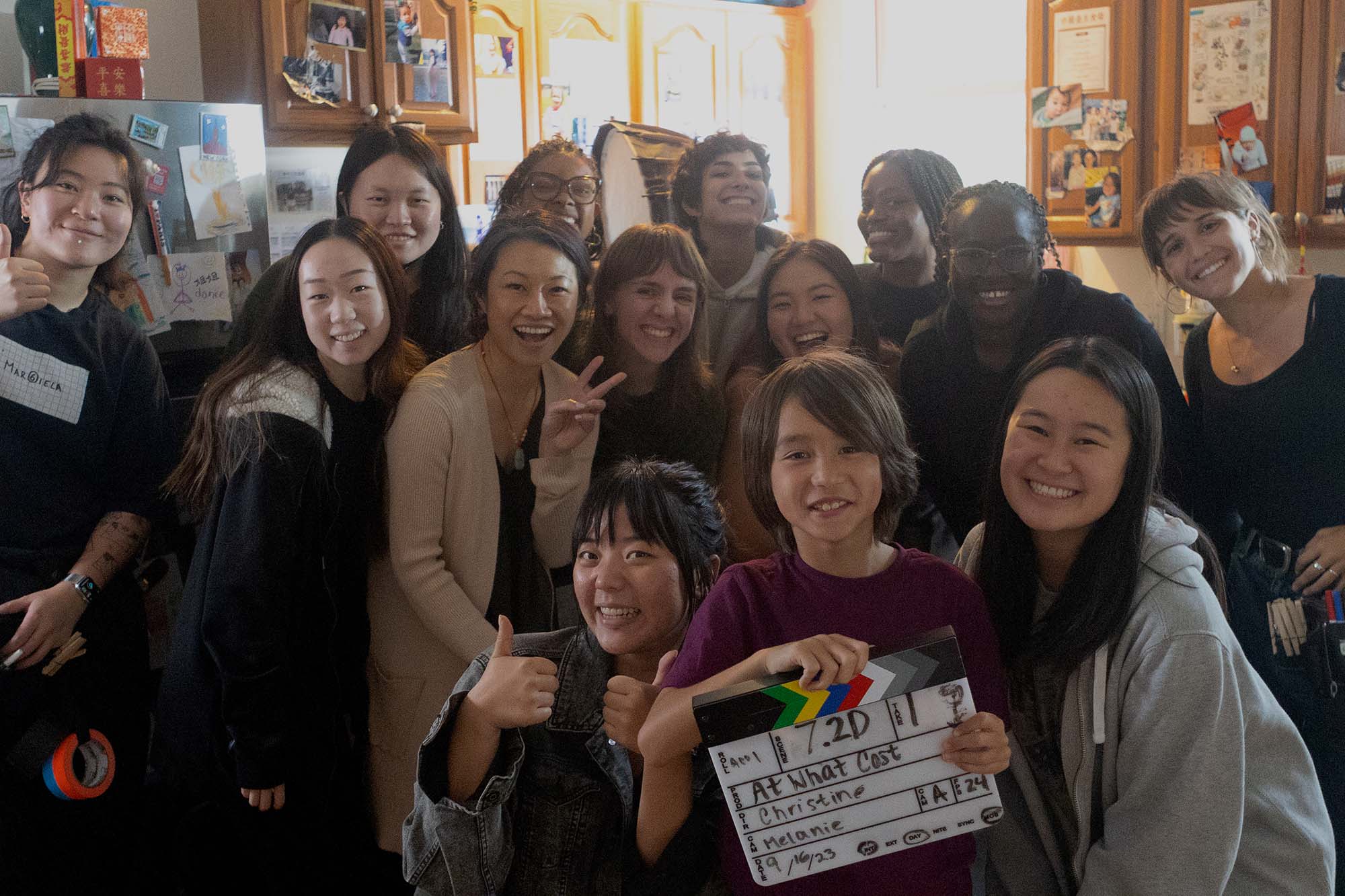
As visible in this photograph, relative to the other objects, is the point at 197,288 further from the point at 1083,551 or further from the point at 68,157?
the point at 1083,551

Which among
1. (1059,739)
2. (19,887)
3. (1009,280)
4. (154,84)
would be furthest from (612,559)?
(154,84)

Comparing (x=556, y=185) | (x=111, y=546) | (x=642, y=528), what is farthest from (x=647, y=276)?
(x=111, y=546)

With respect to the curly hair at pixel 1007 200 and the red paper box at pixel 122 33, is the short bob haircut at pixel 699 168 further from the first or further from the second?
the red paper box at pixel 122 33

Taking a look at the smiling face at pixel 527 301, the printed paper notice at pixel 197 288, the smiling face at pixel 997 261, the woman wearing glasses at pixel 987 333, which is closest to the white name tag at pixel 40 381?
the smiling face at pixel 527 301

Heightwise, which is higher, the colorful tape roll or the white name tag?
the white name tag

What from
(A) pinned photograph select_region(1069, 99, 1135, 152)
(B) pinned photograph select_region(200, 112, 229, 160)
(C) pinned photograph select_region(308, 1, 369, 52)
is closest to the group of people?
(B) pinned photograph select_region(200, 112, 229, 160)

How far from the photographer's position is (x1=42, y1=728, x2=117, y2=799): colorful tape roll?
6.72 feet

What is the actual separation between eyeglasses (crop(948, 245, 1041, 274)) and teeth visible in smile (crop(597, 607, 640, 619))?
970 mm

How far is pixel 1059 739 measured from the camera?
54.9 inches

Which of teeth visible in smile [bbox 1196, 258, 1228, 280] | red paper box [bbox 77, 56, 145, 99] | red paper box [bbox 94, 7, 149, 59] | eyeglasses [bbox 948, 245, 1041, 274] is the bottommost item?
teeth visible in smile [bbox 1196, 258, 1228, 280]

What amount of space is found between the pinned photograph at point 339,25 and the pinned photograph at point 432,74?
20 centimetres

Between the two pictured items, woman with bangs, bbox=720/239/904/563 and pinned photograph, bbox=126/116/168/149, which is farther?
pinned photograph, bbox=126/116/168/149

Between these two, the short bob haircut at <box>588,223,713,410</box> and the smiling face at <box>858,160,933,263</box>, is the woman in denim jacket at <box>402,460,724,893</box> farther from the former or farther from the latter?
the smiling face at <box>858,160,933,263</box>

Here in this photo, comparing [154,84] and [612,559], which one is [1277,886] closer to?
[612,559]
